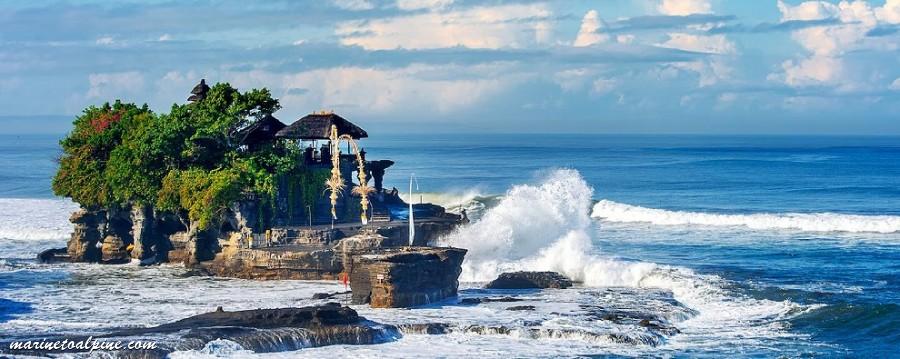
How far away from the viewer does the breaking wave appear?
122ft

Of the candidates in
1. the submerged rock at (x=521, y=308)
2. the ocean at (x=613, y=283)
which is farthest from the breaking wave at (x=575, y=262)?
the submerged rock at (x=521, y=308)

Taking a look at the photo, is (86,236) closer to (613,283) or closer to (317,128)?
Answer: (317,128)

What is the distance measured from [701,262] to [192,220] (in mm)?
20026

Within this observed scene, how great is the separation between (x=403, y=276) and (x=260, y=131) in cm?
1486

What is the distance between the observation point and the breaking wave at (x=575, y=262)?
37.2 m

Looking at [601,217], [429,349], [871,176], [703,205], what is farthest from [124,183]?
Result: [871,176]

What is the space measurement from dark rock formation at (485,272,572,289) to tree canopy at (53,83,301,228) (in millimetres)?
10074

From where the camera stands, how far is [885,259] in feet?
163

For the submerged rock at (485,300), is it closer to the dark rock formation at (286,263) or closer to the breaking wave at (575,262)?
the breaking wave at (575,262)

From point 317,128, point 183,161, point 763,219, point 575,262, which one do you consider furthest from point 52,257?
point 763,219

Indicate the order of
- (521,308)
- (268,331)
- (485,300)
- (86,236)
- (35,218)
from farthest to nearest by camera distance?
(35,218) < (86,236) < (485,300) < (521,308) < (268,331)

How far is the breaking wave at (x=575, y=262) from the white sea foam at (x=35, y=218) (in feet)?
75.1

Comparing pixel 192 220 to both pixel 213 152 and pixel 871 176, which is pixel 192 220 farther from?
pixel 871 176

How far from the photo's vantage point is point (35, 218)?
69.1m
